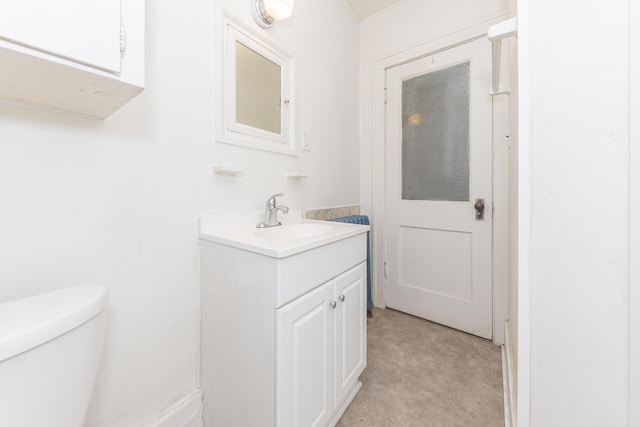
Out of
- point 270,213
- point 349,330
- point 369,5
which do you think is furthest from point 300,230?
point 369,5

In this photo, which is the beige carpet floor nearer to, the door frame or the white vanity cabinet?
the white vanity cabinet

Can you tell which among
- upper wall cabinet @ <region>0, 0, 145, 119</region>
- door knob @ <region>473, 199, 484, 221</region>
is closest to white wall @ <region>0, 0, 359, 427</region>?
upper wall cabinet @ <region>0, 0, 145, 119</region>

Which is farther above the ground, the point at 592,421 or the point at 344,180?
the point at 344,180

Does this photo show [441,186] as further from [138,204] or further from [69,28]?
[69,28]

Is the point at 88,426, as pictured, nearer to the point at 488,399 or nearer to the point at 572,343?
the point at 572,343

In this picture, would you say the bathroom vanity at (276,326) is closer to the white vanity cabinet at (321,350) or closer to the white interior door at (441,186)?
the white vanity cabinet at (321,350)

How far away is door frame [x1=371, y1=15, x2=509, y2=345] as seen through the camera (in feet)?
5.45

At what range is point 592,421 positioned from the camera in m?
0.67

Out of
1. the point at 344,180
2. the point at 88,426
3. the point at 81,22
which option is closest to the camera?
the point at 81,22

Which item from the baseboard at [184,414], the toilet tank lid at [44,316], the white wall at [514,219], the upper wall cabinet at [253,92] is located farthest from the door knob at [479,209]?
the toilet tank lid at [44,316]

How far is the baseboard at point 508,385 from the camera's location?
3.41 feet


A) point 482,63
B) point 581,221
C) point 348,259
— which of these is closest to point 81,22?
→ point 348,259

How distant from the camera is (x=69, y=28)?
0.51 m

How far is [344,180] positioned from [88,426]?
177 centimetres
